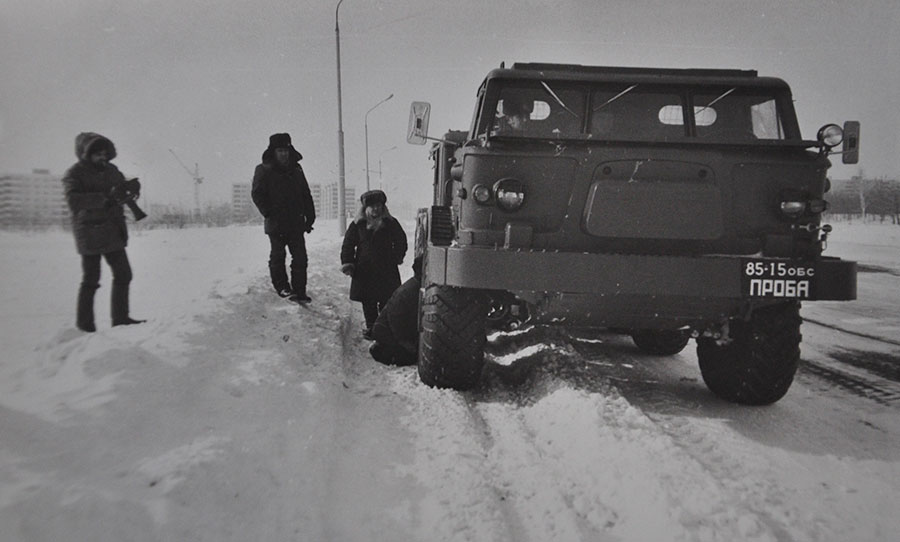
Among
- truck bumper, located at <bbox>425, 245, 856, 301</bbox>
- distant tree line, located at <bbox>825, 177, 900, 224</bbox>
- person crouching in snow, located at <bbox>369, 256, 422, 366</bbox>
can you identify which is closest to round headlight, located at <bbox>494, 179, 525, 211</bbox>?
truck bumper, located at <bbox>425, 245, 856, 301</bbox>

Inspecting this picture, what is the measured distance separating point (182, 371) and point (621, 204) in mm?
2638

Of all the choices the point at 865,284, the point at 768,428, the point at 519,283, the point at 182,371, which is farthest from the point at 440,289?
the point at 865,284

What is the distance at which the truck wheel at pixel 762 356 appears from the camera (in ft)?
10.5

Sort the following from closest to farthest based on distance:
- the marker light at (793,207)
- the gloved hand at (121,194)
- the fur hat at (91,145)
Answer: the marker light at (793,207) → the fur hat at (91,145) → the gloved hand at (121,194)

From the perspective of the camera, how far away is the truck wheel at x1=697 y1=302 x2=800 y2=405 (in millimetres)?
3209

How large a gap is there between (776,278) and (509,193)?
1483 mm

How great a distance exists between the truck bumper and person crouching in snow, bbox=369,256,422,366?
54.6 inches

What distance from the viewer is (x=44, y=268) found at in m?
3.28

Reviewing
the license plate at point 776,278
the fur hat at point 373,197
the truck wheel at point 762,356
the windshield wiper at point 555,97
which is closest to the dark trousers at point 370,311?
the fur hat at point 373,197

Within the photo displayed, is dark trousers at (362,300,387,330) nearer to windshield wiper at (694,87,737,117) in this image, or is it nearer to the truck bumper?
the truck bumper

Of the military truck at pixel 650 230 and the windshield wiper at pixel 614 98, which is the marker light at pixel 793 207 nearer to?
the military truck at pixel 650 230

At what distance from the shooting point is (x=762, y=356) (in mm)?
3250

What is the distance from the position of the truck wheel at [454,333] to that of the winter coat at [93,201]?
2.38 m

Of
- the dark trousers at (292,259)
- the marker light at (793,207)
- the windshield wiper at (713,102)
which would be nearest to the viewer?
the marker light at (793,207)
